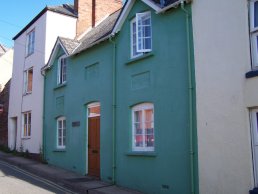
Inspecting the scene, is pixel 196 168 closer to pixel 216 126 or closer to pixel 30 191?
pixel 216 126

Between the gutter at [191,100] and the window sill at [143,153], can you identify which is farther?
the window sill at [143,153]

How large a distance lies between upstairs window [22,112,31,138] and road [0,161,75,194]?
5246 millimetres

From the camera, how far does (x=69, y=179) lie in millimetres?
13445

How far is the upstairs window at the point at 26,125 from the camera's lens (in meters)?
21.1

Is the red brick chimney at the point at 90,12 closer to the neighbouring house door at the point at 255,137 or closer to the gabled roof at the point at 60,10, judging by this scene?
the gabled roof at the point at 60,10

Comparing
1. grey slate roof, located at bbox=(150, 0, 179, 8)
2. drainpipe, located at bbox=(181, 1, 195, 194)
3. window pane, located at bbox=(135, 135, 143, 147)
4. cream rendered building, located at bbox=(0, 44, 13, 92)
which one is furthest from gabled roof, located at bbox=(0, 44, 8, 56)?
drainpipe, located at bbox=(181, 1, 195, 194)

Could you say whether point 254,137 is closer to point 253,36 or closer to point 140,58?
point 253,36

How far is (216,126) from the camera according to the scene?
8.84 m

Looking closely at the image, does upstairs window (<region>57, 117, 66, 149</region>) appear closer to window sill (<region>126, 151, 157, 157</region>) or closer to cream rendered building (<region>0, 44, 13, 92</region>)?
window sill (<region>126, 151, 157, 157</region>)

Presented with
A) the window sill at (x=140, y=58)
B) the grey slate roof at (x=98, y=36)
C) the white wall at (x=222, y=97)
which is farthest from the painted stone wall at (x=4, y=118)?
the white wall at (x=222, y=97)

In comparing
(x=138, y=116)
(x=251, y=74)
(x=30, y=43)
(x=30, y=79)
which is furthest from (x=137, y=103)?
(x=30, y=43)

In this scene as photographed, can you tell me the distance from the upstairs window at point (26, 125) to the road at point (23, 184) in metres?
5.25

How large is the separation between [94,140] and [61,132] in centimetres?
375

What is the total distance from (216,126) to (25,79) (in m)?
16.2
